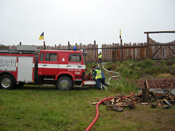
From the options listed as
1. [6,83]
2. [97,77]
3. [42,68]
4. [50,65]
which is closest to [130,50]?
[97,77]

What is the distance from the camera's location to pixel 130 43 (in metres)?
16.8

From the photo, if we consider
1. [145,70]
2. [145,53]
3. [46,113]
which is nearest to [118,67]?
[145,70]

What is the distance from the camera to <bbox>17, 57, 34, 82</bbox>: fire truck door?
958 cm

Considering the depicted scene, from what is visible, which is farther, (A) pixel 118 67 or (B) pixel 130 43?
(B) pixel 130 43

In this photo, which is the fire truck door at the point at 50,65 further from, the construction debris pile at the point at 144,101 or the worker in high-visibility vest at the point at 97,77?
the construction debris pile at the point at 144,101

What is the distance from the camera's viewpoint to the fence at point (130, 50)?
16594 mm

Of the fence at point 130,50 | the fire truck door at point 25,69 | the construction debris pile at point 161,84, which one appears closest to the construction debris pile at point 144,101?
the construction debris pile at point 161,84


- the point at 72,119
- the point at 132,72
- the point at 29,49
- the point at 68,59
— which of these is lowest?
the point at 72,119

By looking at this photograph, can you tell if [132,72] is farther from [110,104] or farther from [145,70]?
[110,104]

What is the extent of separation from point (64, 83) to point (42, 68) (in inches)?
63.3

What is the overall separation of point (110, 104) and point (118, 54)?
1106 centimetres

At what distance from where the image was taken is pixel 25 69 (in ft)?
31.6

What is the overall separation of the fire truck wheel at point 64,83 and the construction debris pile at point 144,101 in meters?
3.19

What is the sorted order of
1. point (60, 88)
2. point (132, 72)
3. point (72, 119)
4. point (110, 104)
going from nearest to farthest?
point (72, 119), point (110, 104), point (60, 88), point (132, 72)
